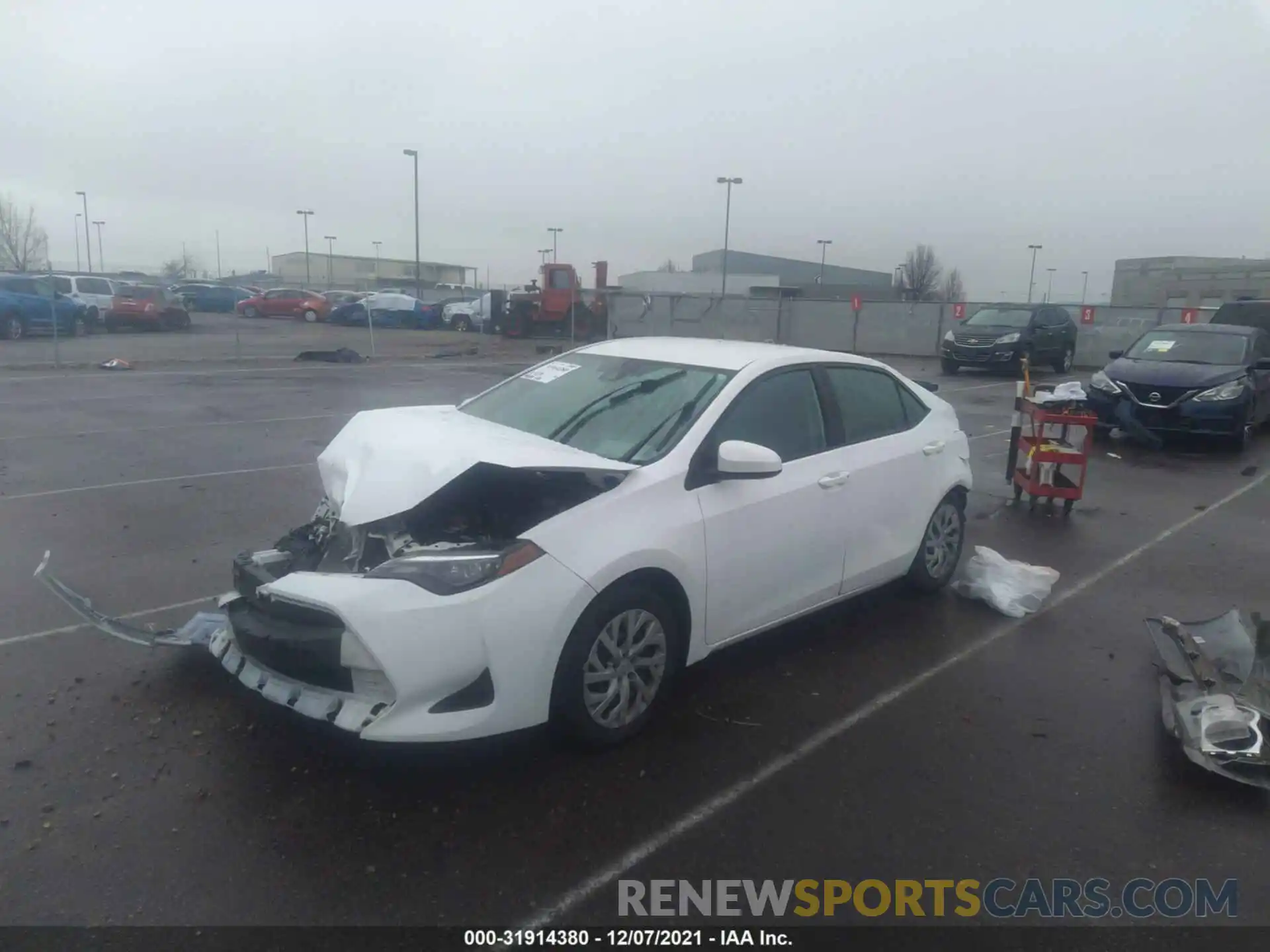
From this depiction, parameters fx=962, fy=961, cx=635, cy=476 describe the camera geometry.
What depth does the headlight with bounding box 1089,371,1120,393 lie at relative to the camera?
1273 centimetres

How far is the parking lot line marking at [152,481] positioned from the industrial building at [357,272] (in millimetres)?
79615

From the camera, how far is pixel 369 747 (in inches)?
157

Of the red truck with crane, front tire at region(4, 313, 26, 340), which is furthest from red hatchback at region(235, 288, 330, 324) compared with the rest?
front tire at region(4, 313, 26, 340)

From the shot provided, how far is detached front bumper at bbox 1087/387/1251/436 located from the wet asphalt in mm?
6330

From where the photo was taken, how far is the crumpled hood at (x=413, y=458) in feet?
12.8

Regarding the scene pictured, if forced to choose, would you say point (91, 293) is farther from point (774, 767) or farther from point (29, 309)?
point (774, 767)

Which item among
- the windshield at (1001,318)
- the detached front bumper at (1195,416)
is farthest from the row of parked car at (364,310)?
the detached front bumper at (1195,416)

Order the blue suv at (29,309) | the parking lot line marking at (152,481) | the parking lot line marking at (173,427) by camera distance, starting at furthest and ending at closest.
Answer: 1. the blue suv at (29,309)
2. the parking lot line marking at (173,427)
3. the parking lot line marking at (152,481)

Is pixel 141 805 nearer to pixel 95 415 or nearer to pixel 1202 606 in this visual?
pixel 1202 606

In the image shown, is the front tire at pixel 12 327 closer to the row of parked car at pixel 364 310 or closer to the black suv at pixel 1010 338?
the row of parked car at pixel 364 310

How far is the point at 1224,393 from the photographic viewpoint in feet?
39.4

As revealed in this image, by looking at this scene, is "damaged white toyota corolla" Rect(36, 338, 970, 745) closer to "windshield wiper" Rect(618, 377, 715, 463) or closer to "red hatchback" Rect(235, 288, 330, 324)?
"windshield wiper" Rect(618, 377, 715, 463)

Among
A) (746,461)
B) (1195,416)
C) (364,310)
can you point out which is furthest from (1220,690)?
(364,310)

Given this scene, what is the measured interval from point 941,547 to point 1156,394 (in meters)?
7.92
